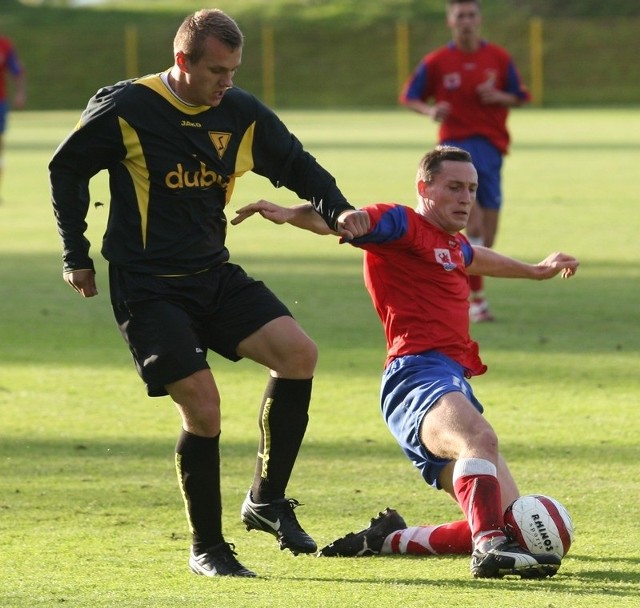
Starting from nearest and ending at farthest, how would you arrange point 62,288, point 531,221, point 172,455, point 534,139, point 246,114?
1. point 246,114
2. point 172,455
3. point 62,288
4. point 531,221
5. point 534,139

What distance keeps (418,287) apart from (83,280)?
1274mm

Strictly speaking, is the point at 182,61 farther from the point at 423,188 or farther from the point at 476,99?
the point at 476,99

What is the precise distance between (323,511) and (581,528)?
105 centimetres

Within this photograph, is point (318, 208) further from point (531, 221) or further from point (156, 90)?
point (531, 221)

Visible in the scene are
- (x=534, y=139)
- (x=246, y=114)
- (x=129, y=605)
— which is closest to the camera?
(x=129, y=605)

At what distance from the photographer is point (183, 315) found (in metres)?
5.50

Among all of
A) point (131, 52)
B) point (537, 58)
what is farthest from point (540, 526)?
point (131, 52)

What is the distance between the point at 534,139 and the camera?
32844mm

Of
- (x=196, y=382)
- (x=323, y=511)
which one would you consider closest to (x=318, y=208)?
(x=196, y=382)

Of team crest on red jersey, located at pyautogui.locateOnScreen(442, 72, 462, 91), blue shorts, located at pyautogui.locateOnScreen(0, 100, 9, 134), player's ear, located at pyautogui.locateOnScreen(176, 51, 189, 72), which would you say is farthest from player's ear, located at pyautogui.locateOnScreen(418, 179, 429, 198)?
blue shorts, located at pyautogui.locateOnScreen(0, 100, 9, 134)

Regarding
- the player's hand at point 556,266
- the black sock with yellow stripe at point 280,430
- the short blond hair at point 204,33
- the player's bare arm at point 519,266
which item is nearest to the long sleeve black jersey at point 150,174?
the short blond hair at point 204,33

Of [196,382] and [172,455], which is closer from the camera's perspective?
Result: [196,382]

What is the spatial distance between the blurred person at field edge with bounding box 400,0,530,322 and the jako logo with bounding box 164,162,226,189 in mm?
6020

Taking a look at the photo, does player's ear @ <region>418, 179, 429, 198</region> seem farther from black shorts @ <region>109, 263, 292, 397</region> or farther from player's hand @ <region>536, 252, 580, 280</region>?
black shorts @ <region>109, 263, 292, 397</region>
